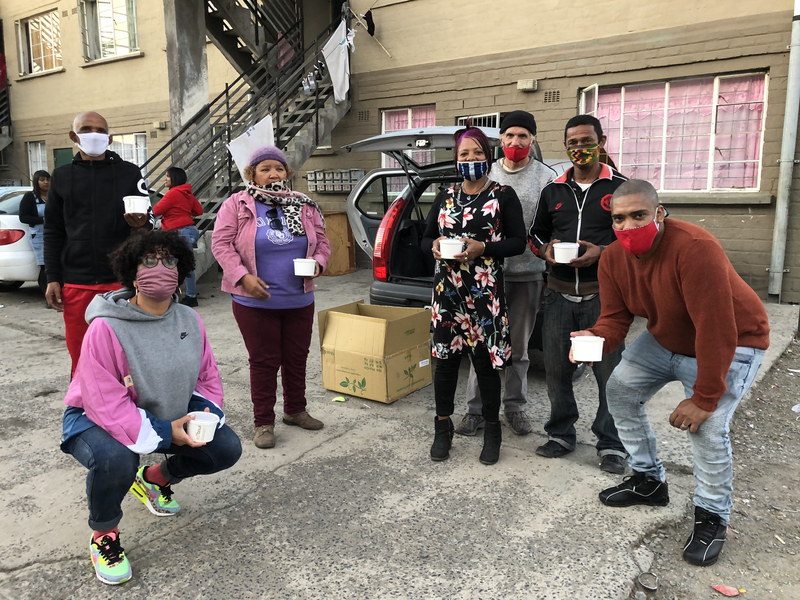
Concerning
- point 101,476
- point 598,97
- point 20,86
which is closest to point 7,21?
point 20,86

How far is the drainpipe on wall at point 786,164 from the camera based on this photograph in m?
7.02

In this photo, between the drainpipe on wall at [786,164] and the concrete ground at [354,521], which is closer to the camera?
the concrete ground at [354,521]

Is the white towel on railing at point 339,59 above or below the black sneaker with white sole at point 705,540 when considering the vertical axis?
above

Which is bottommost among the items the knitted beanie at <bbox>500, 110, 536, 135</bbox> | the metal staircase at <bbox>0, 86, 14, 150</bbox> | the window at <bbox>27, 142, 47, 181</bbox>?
the knitted beanie at <bbox>500, 110, 536, 135</bbox>

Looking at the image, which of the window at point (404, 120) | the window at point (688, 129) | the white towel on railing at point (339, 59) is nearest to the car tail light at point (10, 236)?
the white towel on railing at point (339, 59)

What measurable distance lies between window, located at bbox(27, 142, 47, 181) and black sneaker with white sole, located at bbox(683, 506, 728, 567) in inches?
747

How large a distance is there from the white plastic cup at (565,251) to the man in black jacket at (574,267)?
60 millimetres

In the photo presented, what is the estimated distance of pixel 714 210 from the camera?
7.84m

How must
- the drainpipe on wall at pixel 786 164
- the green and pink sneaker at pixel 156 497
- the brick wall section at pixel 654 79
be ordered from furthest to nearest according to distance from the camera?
1. the brick wall section at pixel 654 79
2. the drainpipe on wall at pixel 786 164
3. the green and pink sneaker at pixel 156 497

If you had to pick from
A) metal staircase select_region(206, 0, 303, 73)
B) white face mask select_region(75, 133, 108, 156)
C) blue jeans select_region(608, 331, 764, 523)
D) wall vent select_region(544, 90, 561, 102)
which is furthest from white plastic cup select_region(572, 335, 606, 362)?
metal staircase select_region(206, 0, 303, 73)

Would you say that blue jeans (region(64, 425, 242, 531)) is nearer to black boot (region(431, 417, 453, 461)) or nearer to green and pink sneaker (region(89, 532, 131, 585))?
green and pink sneaker (region(89, 532, 131, 585))

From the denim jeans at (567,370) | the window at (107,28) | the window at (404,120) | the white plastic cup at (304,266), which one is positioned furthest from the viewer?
the window at (107,28)

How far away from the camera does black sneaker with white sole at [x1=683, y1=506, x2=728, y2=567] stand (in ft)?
8.42

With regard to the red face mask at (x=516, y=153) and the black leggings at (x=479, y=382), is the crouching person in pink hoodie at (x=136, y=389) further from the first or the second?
the red face mask at (x=516, y=153)
